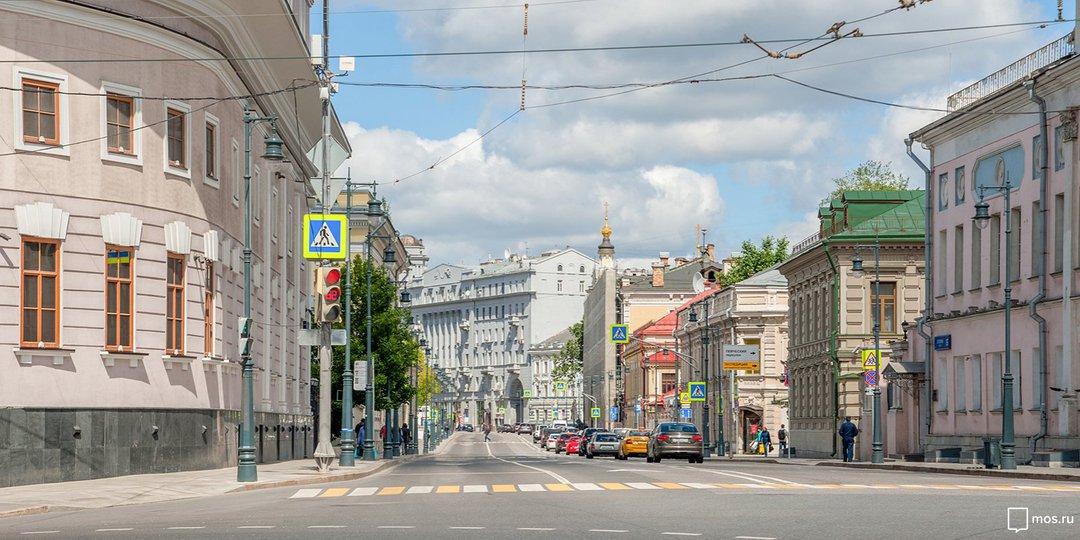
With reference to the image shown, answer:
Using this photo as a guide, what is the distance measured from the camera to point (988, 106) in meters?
47.0

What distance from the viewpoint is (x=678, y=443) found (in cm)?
5278

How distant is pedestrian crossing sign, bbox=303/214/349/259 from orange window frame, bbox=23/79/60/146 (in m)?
6.49

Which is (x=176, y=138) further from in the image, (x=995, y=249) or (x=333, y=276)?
(x=995, y=249)

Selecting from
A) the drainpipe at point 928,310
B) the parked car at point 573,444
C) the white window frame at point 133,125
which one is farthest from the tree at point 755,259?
the white window frame at point 133,125

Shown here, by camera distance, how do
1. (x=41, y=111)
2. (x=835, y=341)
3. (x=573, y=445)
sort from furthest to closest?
(x=573, y=445) < (x=835, y=341) < (x=41, y=111)

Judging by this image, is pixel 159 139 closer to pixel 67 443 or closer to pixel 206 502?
pixel 67 443

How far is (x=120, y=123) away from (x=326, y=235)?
5505 mm

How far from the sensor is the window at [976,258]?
161 ft

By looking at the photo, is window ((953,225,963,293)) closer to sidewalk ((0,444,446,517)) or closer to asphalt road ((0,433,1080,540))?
sidewalk ((0,444,446,517))

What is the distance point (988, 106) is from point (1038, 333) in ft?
25.1

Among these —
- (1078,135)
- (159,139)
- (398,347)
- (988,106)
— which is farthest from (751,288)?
(159,139)

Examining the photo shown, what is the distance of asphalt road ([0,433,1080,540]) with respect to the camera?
16.4 meters

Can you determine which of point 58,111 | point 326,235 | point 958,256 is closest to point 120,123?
point 58,111

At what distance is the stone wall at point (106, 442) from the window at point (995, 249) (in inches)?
943
